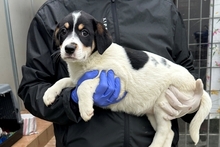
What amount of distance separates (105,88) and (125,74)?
0.38 feet

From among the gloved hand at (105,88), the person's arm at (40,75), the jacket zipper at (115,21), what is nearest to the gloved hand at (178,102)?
the gloved hand at (105,88)

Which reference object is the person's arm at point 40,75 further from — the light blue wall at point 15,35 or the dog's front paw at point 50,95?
the light blue wall at point 15,35

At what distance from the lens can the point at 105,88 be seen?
107cm

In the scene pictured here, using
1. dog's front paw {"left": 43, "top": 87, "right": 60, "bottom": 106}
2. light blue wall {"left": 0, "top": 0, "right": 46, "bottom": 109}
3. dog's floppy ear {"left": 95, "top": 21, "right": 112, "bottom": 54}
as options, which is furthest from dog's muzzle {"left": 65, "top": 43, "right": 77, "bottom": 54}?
light blue wall {"left": 0, "top": 0, "right": 46, "bottom": 109}

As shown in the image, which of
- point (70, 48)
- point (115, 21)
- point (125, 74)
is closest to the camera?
point (70, 48)

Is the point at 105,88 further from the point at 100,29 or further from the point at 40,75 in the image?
the point at 40,75

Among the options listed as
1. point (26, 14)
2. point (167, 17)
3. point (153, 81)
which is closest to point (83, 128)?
point (153, 81)

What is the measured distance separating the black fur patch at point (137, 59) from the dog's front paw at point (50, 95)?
1.22ft

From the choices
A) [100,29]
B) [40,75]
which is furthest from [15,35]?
[100,29]

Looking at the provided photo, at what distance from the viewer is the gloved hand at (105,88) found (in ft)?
3.53

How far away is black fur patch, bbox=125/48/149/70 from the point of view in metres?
1.16

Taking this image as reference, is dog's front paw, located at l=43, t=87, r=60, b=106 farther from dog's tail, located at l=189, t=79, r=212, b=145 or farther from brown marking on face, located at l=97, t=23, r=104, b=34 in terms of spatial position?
dog's tail, located at l=189, t=79, r=212, b=145

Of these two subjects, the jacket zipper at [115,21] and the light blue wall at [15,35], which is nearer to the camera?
the jacket zipper at [115,21]

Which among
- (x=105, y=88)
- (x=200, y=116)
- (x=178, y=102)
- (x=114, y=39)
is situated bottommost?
(x=200, y=116)
